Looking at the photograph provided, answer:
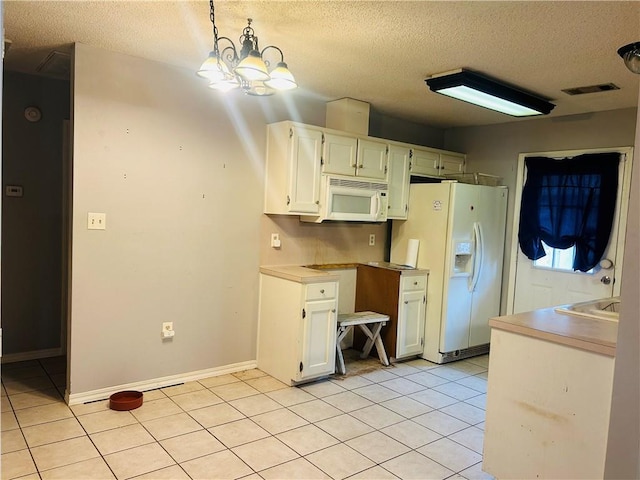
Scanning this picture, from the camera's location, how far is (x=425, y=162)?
479cm

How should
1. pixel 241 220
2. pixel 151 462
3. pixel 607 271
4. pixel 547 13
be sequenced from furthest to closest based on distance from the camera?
pixel 607 271 < pixel 241 220 < pixel 151 462 < pixel 547 13

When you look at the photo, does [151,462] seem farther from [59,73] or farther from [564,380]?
[59,73]

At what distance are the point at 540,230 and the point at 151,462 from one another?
3859mm

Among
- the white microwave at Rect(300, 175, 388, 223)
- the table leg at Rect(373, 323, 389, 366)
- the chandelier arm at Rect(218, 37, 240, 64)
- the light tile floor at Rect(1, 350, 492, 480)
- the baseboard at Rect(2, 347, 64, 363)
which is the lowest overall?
the light tile floor at Rect(1, 350, 492, 480)

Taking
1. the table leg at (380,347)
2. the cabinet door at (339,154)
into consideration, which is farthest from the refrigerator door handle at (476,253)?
the cabinet door at (339,154)

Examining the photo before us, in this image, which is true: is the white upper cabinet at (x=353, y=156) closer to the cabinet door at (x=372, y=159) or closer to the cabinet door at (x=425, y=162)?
the cabinet door at (x=372, y=159)

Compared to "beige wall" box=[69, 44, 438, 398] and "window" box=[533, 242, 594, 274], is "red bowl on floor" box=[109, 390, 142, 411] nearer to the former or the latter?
"beige wall" box=[69, 44, 438, 398]

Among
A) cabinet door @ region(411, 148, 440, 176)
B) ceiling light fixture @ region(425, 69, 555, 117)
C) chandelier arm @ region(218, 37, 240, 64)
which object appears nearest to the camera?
chandelier arm @ region(218, 37, 240, 64)

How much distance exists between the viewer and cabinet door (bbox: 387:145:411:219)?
4492 millimetres

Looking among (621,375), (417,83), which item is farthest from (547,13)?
(621,375)

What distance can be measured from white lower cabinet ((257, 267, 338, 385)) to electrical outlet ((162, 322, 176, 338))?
0.77 meters

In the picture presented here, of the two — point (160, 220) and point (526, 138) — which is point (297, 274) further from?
point (526, 138)

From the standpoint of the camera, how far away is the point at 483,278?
4641 millimetres

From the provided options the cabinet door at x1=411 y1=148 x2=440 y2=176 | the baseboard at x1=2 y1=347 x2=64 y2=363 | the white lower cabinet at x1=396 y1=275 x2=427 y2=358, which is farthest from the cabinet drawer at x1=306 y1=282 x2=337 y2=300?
the baseboard at x1=2 y1=347 x2=64 y2=363
